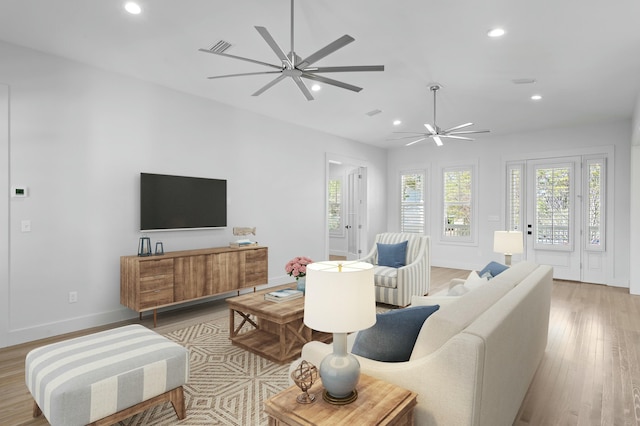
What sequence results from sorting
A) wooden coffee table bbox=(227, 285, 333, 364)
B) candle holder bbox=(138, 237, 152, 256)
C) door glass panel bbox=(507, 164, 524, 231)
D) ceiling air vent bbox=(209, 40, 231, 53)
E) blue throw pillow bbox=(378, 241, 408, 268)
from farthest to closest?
door glass panel bbox=(507, 164, 524, 231), blue throw pillow bbox=(378, 241, 408, 268), candle holder bbox=(138, 237, 152, 256), ceiling air vent bbox=(209, 40, 231, 53), wooden coffee table bbox=(227, 285, 333, 364)

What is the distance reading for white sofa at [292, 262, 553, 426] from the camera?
136cm

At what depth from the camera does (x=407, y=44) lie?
331 cm

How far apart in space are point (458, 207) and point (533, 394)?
5.63m

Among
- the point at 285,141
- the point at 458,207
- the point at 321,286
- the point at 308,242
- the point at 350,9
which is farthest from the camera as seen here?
the point at 458,207

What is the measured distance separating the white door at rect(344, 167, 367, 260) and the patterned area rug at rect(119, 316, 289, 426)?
5.06m

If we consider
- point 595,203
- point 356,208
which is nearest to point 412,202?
point 356,208

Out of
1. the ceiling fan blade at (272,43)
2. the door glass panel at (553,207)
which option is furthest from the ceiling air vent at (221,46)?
the door glass panel at (553,207)

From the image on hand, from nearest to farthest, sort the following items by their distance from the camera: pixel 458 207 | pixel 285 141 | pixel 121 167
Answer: pixel 121 167
pixel 285 141
pixel 458 207

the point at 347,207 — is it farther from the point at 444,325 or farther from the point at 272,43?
the point at 444,325

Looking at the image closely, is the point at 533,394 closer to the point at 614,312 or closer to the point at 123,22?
the point at 614,312

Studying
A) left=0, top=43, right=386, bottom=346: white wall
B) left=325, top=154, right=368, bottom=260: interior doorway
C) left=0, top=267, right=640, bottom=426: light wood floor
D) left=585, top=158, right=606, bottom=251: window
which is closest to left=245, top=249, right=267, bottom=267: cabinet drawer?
left=0, top=43, right=386, bottom=346: white wall

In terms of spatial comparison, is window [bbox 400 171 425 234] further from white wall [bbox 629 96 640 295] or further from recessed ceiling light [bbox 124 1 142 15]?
recessed ceiling light [bbox 124 1 142 15]

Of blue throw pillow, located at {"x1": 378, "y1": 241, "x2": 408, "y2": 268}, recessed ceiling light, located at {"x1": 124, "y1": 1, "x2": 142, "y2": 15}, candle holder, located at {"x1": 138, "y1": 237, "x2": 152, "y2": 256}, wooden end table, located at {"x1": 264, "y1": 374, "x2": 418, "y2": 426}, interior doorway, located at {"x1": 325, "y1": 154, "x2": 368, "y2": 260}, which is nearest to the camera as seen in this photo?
wooden end table, located at {"x1": 264, "y1": 374, "x2": 418, "y2": 426}

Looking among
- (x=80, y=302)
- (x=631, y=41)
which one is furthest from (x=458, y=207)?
(x=80, y=302)
